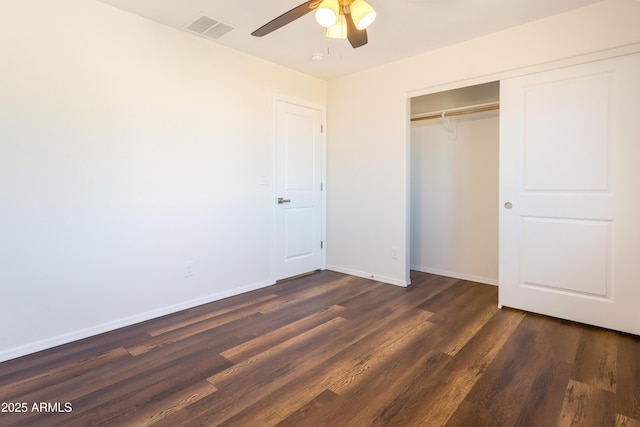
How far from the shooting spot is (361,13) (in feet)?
6.48

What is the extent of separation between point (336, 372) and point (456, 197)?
108 inches

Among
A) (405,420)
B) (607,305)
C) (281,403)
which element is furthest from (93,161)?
(607,305)

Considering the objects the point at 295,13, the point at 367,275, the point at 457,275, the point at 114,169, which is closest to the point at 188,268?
the point at 114,169

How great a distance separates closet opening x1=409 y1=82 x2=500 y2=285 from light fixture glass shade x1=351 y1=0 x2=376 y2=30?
1.90 metres

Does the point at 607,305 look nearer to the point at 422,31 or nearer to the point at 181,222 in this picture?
the point at 422,31

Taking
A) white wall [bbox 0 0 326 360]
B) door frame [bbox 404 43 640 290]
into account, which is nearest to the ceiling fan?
white wall [bbox 0 0 326 360]

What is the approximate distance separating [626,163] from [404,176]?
5.81 feet

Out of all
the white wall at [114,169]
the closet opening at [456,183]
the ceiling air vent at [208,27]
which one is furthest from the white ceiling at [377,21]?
the closet opening at [456,183]

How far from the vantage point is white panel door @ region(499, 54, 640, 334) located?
237 cm

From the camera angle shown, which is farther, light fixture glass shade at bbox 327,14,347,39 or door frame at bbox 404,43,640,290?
door frame at bbox 404,43,640,290

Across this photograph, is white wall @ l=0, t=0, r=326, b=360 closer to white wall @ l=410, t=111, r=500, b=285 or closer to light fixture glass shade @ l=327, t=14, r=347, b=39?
light fixture glass shade @ l=327, t=14, r=347, b=39

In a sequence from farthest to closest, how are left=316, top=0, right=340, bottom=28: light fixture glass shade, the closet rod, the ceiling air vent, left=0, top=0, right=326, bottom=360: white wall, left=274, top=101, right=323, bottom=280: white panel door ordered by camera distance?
left=274, top=101, right=323, bottom=280: white panel door
the closet rod
the ceiling air vent
left=0, top=0, right=326, bottom=360: white wall
left=316, top=0, right=340, bottom=28: light fixture glass shade

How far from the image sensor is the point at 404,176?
3574 mm

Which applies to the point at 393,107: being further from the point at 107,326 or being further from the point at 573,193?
the point at 107,326
